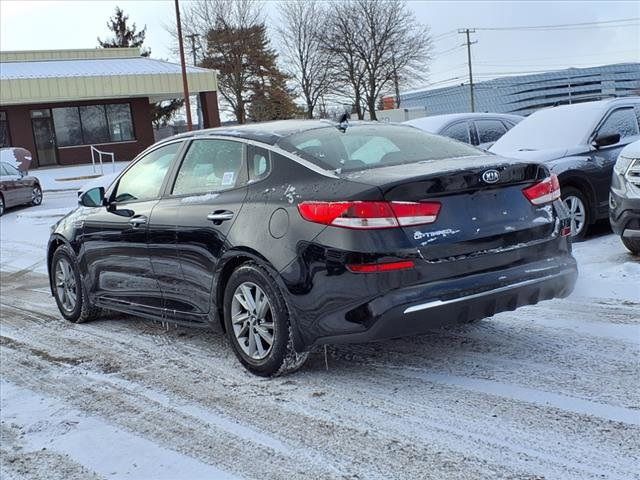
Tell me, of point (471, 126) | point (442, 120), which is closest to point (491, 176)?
point (442, 120)

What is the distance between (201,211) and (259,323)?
35.6 inches

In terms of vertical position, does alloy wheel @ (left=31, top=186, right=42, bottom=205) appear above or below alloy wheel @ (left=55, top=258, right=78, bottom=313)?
above

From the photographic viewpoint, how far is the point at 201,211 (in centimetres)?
486

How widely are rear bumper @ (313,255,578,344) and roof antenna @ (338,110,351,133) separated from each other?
1.51m

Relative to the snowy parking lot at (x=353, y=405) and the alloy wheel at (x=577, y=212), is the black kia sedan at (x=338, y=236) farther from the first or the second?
the alloy wheel at (x=577, y=212)

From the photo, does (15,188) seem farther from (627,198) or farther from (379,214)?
(379,214)

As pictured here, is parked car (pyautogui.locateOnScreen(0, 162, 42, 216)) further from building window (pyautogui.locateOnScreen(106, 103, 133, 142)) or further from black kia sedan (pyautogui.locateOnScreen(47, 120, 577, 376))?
building window (pyautogui.locateOnScreen(106, 103, 133, 142))

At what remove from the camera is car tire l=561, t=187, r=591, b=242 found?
326 inches

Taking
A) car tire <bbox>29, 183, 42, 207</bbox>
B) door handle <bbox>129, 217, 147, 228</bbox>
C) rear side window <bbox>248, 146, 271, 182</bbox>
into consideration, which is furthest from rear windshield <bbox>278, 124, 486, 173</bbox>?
car tire <bbox>29, 183, 42, 207</bbox>

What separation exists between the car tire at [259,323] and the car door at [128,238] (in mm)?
971

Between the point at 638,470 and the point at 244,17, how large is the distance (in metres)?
56.8

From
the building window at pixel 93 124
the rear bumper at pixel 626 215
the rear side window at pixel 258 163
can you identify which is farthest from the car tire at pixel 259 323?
the building window at pixel 93 124

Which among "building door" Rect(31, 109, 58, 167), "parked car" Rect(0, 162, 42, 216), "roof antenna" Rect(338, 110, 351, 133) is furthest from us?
"building door" Rect(31, 109, 58, 167)

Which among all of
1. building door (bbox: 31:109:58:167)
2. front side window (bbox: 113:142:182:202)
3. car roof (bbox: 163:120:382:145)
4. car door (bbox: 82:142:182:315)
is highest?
building door (bbox: 31:109:58:167)
